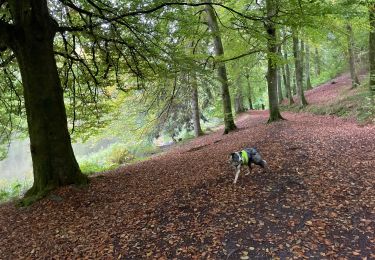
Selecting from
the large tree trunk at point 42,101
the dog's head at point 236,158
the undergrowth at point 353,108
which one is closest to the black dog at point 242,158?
the dog's head at point 236,158

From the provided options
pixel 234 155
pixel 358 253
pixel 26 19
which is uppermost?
pixel 26 19

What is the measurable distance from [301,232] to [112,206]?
3.58 metres

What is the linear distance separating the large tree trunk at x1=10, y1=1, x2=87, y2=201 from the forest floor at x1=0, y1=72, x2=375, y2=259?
547mm

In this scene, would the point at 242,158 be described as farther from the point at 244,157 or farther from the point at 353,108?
the point at 353,108

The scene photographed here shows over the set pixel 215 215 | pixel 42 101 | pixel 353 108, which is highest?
pixel 42 101

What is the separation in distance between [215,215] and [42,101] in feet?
15.2

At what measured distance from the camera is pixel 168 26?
9.86 metres

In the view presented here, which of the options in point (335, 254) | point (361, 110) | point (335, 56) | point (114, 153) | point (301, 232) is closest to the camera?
point (335, 254)

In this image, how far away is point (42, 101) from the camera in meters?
7.45

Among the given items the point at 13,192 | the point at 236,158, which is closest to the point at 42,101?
the point at 236,158

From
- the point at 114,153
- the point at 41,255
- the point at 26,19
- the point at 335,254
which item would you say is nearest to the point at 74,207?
the point at 41,255

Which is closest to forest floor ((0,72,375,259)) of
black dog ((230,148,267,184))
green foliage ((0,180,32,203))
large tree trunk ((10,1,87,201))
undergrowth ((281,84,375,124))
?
black dog ((230,148,267,184))

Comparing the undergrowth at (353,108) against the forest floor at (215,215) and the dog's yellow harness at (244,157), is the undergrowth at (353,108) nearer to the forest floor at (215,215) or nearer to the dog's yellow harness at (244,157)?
the forest floor at (215,215)

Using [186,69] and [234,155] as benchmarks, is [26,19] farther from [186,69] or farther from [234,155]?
[234,155]
